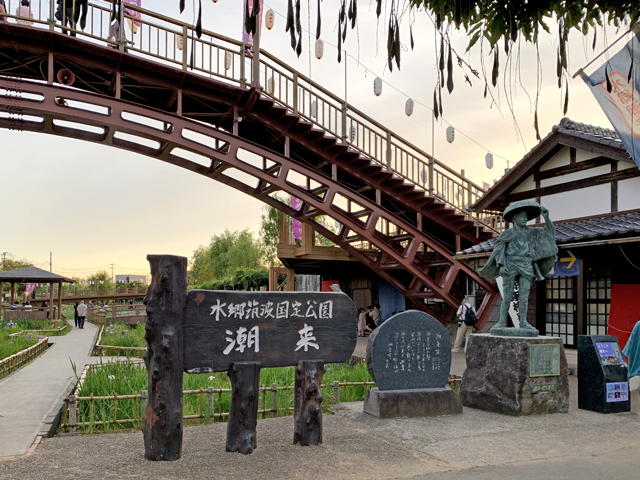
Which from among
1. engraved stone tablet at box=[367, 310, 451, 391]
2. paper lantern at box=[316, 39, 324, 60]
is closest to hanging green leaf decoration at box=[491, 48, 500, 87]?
engraved stone tablet at box=[367, 310, 451, 391]

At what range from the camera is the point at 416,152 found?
14430 mm

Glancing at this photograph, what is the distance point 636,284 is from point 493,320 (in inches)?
171

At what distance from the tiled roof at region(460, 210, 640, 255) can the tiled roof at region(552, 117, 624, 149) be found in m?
1.56

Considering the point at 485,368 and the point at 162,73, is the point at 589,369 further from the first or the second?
the point at 162,73

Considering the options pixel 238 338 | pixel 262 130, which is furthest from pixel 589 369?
pixel 262 130

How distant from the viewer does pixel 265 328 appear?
5.47 metres

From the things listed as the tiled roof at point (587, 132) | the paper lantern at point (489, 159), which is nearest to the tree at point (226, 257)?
the paper lantern at point (489, 159)

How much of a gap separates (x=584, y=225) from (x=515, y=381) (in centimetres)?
619

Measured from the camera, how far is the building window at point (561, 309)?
13.5 metres

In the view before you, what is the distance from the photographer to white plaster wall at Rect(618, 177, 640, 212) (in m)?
11.8

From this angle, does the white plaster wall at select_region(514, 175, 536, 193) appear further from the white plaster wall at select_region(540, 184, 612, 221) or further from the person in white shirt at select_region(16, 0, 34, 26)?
the person in white shirt at select_region(16, 0, 34, 26)

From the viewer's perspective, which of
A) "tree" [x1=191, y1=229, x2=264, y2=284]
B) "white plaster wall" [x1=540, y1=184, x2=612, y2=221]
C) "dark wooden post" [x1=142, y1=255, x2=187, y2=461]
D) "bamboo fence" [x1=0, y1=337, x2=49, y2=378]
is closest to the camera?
"dark wooden post" [x1=142, y1=255, x2=187, y2=461]

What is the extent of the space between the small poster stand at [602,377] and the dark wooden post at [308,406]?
4.08 metres

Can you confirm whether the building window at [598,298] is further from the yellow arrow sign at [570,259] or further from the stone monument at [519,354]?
the stone monument at [519,354]
